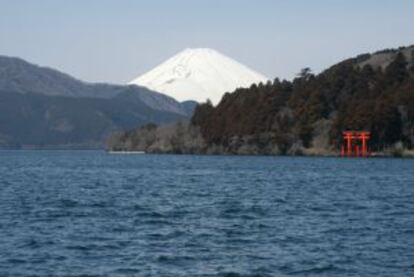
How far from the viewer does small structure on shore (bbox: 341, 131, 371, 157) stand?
540 feet

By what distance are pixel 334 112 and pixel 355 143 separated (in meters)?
18.6

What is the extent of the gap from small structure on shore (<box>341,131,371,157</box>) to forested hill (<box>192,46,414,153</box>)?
1.85 metres

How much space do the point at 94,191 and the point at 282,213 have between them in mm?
21807

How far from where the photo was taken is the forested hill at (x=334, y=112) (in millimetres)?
165875

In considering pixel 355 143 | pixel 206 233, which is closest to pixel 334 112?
pixel 355 143

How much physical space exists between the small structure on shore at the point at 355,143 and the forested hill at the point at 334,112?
1.85 metres

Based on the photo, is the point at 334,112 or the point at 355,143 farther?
the point at 334,112

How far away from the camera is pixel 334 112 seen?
186 metres

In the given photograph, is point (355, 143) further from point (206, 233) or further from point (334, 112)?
point (206, 233)

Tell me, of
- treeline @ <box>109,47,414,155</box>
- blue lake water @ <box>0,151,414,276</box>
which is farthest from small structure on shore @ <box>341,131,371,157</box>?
blue lake water @ <box>0,151,414,276</box>

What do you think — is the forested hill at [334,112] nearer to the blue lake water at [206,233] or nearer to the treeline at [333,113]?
the treeline at [333,113]

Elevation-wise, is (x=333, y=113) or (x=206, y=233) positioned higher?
(x=333, y=113)

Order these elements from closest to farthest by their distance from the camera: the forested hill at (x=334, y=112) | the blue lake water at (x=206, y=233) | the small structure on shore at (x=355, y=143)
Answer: the blue lake water at (x=206, y=233), the small structure on shore at (x=355, y=143), the forested hill at (x=334, y=112)

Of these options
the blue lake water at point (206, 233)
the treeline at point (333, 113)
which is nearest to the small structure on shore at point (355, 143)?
the treeline at point (333, 113)
